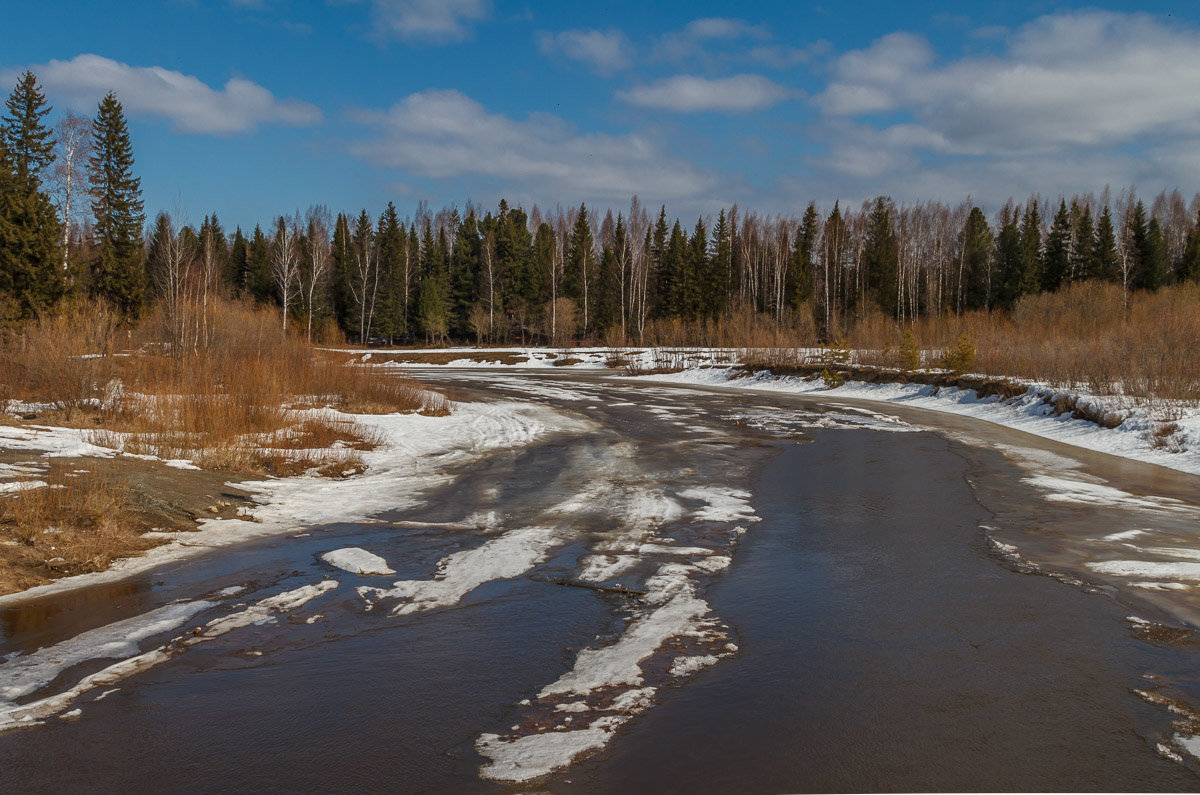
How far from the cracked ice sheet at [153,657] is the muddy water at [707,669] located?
117mm

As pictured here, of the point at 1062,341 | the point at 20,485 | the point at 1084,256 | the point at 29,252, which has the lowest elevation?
the point at 20,485

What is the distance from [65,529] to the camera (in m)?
8.18

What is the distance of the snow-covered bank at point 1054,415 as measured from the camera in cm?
1677

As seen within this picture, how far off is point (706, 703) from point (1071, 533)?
6854 mm

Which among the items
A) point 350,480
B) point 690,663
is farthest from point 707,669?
point 350,480

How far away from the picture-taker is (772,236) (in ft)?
295

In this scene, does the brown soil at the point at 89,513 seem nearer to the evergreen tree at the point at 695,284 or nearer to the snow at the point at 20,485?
the snow at the point at 20,485

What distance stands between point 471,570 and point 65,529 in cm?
430

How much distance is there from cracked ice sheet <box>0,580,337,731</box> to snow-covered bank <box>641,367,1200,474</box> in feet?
53.1

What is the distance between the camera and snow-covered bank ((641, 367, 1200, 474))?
16.8m

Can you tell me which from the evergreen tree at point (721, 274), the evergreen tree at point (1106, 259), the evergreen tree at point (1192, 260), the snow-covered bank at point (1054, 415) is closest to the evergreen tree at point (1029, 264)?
the evergreen tree at point (1106, 259)

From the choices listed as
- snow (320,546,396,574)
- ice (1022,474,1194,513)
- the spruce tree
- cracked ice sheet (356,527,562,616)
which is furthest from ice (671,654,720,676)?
the spruce tree

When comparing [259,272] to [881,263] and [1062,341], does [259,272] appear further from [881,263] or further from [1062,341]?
[1062,341]

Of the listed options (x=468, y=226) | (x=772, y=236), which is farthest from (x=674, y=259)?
(x=468, y=226)
